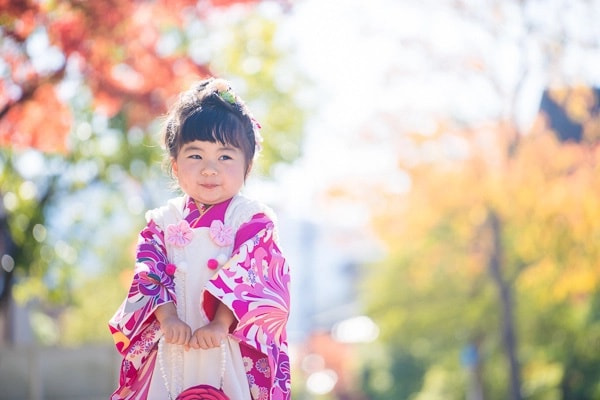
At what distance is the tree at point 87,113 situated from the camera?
9.38 meters

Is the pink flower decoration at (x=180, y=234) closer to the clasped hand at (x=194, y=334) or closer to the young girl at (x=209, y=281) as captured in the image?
the young girl at (x=209, y=281)

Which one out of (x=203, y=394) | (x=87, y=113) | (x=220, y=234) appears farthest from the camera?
(x=87, y=113)

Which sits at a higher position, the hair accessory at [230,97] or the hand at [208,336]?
the hair accessory at [230,97]

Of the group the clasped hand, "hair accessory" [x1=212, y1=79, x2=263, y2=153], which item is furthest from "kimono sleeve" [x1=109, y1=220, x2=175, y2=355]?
"hair accessory" [x1=212, y1=79, x2=263, y2=153]

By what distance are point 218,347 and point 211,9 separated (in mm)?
7074

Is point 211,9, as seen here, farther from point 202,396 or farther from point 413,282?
point 413,282

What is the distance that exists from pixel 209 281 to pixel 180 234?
0.22 metres

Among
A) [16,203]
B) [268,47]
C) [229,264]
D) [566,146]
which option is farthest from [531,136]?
[229,264]

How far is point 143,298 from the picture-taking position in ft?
11.5

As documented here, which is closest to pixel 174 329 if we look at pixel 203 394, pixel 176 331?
pixel 176 331

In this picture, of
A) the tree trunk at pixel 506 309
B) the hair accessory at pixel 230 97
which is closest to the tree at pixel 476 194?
the tree trunk at pixel 506 309

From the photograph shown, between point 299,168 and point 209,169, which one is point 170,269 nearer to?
point 209,169

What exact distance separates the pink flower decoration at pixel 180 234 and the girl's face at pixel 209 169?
118 millimetres

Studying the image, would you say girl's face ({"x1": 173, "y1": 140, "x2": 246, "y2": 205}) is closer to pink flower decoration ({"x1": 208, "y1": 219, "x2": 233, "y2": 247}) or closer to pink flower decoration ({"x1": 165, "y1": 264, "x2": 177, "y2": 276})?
pink flower decoration ({"x1": 208, "y1": 219, "x2": 233, "y2": 247})
